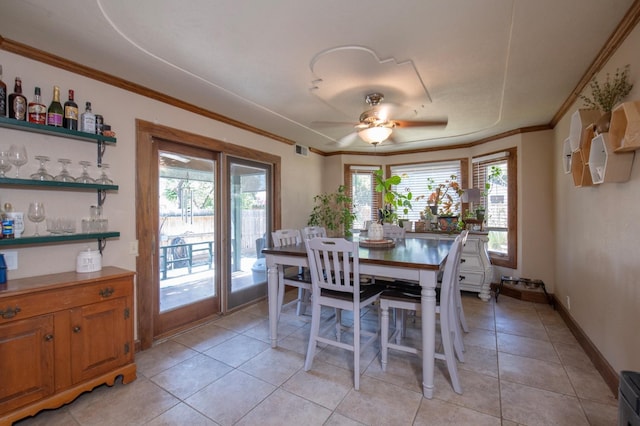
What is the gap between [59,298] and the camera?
1.88m

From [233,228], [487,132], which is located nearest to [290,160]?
[233,228]

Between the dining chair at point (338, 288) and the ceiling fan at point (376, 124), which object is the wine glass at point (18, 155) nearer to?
the dining chair at point (338, 288)

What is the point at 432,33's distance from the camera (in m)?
1.90

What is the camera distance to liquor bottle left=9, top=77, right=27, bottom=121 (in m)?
1.92

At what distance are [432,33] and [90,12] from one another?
2079 millimetres

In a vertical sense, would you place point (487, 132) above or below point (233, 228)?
above

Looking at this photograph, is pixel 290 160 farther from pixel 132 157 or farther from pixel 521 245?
pixel 521 245

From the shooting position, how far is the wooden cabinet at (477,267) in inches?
159

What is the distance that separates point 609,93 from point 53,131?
386 centimetres

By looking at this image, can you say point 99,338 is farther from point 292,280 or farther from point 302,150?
point 302,150

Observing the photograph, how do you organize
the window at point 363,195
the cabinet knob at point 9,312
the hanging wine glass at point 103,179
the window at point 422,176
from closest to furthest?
the cabinet knob at point 9,312
the hanging wine glass at point 103,179
the window at point 422,176
the window at point 363,195

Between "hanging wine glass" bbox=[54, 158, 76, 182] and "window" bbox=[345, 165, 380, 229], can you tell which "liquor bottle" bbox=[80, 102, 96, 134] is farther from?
"window" bbox=[345, 165, 380, 229]

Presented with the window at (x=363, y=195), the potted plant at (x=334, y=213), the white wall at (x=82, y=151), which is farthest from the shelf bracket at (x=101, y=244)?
the window at (x=363, y=195)

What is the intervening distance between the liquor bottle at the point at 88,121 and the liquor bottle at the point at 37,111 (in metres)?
0.23
